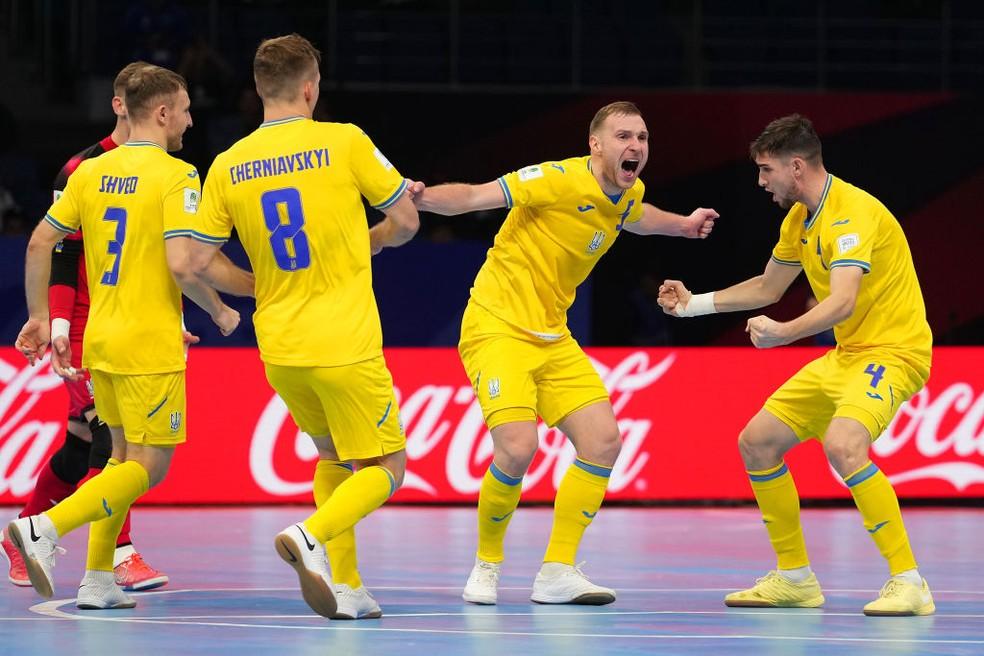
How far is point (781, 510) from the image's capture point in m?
7.16

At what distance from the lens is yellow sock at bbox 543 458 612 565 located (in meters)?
7.09

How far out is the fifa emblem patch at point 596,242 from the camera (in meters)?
7.23

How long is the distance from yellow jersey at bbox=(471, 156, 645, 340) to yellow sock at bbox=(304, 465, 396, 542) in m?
1.25

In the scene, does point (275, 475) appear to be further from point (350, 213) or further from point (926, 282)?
point (926, 282)

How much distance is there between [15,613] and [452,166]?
944 cm

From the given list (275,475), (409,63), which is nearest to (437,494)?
(275,475)

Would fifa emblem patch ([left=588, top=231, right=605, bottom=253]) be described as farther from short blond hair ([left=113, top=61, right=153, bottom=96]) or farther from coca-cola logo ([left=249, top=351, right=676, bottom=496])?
coca-cola logo ([left=249, top=351, right=676, bottom=496])

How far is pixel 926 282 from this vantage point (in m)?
16.1

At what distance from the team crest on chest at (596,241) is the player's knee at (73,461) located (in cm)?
256

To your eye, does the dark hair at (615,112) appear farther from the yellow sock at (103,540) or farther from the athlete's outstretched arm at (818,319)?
the yellow sock at (103,540)

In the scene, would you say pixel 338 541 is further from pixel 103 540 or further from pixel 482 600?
pixel 103 540

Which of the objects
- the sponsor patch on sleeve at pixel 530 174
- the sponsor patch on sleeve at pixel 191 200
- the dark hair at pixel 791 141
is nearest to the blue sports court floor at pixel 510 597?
the sponsor patch on sleeve at pixel 191 200

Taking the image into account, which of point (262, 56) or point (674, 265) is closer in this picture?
point (262, 56)

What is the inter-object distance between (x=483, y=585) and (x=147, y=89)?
101 inches
